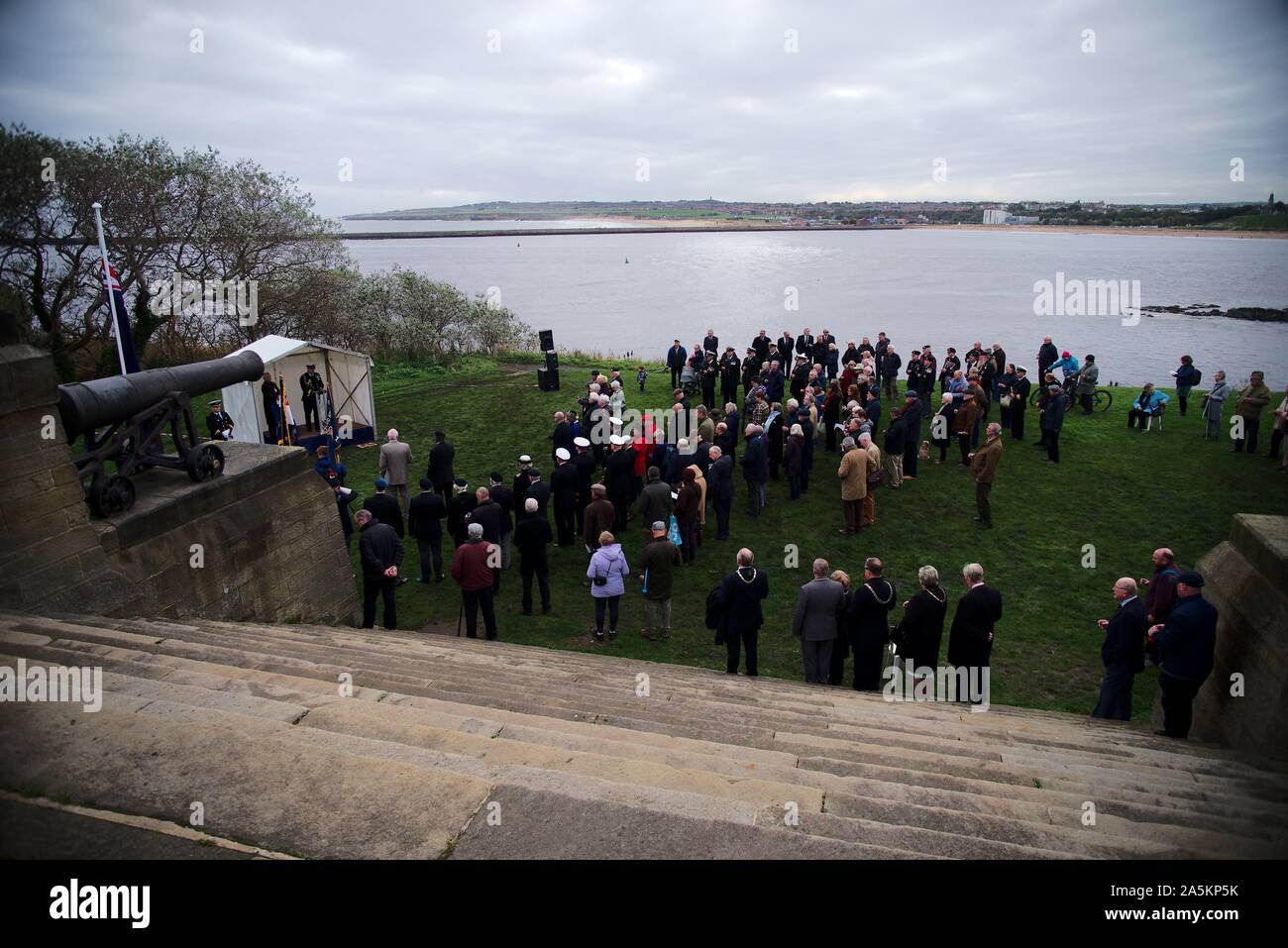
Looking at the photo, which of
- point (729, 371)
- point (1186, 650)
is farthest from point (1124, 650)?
point (729, 371)

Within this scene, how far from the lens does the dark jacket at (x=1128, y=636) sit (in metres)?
6.37

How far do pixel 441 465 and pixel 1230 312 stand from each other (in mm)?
57205

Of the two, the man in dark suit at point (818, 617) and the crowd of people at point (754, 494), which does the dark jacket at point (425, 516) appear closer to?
the crowd of people at point (754, 494)

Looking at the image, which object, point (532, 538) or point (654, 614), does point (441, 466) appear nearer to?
point (532, 538)

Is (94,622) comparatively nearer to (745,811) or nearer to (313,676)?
(313,676)

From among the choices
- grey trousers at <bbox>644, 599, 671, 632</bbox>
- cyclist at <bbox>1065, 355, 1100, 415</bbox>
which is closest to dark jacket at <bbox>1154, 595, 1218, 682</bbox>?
grey trousers at <bbox>644, 599, 671, 632</bbox>

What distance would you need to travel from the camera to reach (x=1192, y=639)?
5676 millimetres

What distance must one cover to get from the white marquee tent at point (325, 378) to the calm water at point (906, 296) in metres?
22.8

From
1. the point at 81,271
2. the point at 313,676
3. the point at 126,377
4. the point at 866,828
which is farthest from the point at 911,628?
the point at 81,271

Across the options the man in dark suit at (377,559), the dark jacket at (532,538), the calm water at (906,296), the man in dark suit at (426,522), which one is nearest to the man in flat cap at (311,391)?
the man in dark suit at (426,522)

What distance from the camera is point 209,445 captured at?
802 cm

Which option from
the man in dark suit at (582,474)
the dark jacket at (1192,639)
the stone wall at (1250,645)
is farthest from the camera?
the man in dark suit at (582,474)
